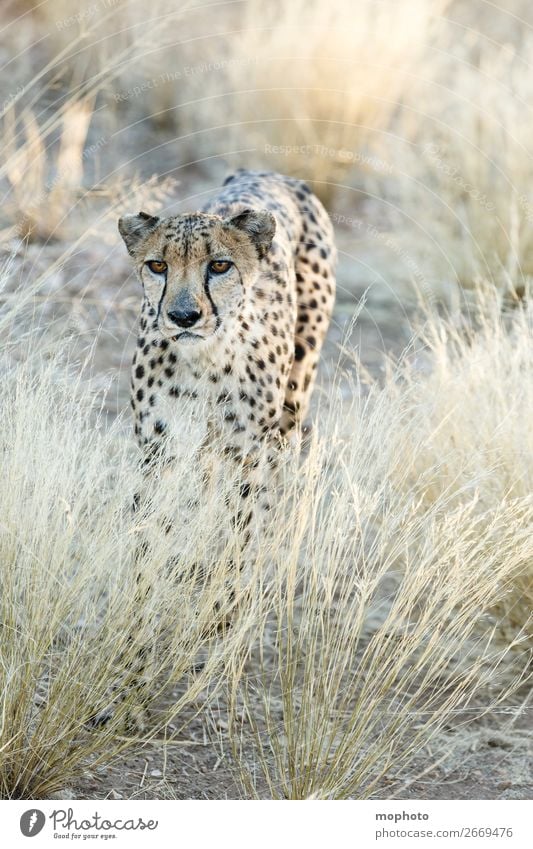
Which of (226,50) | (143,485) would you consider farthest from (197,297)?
(226,50)

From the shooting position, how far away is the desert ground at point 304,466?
2.26m

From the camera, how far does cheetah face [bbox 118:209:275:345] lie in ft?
8.20

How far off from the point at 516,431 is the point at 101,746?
4.42ft

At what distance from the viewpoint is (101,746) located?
91.6 inches

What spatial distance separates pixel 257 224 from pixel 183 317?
14.7 inches

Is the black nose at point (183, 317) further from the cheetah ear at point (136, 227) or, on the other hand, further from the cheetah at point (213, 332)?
the cheetah ear at point (136, 227)

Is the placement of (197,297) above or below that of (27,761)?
above

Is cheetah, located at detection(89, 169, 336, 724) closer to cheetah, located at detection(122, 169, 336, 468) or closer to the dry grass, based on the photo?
cheetah, located at detection(122, 169, 336, 468)

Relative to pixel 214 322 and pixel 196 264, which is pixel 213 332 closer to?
pixel 214 322

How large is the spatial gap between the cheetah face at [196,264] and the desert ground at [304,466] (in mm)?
261

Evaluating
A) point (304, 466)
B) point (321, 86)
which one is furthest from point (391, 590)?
point (321, 86)

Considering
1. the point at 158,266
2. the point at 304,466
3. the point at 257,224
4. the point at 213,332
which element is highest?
the point at 257,224

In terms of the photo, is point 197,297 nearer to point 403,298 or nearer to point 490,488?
point 490,488

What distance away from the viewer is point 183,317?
246 cm
